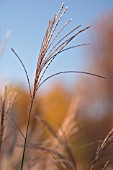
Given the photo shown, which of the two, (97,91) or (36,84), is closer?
(36,84)

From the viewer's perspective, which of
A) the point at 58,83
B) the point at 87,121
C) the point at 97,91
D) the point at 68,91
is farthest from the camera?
the point at 58,83

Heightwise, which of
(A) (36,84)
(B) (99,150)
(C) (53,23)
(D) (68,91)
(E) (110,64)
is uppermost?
(C) (53,23)

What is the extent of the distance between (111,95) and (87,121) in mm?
2573

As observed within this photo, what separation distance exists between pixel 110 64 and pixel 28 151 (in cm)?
2390

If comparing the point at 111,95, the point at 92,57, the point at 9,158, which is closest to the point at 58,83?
the point at 92,57

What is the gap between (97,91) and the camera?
1040 inches

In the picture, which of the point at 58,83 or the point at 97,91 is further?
the point at 58,83

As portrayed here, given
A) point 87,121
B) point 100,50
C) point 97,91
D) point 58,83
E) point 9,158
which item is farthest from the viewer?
point 58,83

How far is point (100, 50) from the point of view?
28719mm

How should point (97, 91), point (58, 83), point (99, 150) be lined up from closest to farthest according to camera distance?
1. point (99, 150)
2. point (97, 91)
3. point (58, 83)

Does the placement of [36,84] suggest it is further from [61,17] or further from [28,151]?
[28,151]

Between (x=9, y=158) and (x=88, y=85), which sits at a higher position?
(x=9, y=158)

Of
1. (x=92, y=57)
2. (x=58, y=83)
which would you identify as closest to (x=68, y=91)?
(x=58, y=83)

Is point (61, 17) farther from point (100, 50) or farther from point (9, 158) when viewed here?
point (100, 50)
